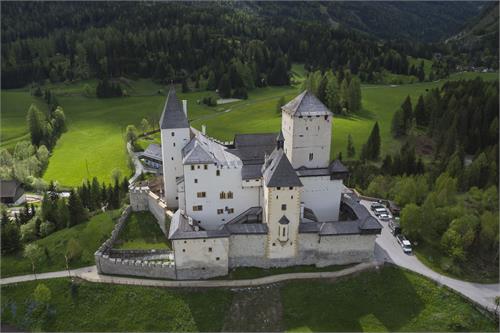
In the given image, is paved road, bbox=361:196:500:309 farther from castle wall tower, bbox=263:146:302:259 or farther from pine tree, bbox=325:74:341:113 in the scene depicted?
pine tree, bbox=325:74:341:113

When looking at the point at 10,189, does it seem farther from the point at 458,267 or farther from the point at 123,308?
the point at 458,267

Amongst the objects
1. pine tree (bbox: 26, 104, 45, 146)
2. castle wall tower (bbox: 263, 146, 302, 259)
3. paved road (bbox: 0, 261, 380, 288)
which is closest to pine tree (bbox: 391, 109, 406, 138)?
paved road (bbox: 0, 261, 380, 288)

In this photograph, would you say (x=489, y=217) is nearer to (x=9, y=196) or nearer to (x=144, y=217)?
(x=144, y=217)

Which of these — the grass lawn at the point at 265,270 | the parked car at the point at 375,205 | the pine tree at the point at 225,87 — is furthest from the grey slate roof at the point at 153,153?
the pine tree at the point at 225,87

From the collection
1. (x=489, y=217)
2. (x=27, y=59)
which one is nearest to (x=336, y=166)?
(x=489, y=217)

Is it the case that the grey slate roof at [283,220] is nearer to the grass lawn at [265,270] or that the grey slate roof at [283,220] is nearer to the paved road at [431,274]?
the grass lawn at [265,270]

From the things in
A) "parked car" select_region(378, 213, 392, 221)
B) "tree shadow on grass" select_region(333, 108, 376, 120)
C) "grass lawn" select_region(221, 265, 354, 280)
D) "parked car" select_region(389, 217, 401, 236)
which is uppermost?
"tree shadow on grass" select_region(333, 108, 376, 120)
